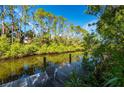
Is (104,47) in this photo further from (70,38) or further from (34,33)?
(34,33)

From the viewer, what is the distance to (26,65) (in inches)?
162

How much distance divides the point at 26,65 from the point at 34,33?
1.38ft

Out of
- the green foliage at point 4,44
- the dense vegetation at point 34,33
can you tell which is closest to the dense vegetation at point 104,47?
the dense vegetation at point 34,33

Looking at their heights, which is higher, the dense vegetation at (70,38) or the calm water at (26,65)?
the dense vegetation at (70,38)

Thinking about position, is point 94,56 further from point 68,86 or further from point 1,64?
point 1,64

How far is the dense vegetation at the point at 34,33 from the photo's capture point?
4.07 meters

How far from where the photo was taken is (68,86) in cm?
410

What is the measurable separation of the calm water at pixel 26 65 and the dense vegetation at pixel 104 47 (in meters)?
0.21

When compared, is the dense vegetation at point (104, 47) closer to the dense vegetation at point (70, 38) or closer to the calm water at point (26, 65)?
the dense vegetation at point (70, 38)

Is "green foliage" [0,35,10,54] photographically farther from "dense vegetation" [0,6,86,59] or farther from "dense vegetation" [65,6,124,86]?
"dense vegetation" [65,6,124,86]

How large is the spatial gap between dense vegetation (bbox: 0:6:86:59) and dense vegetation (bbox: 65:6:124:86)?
0.62 ft

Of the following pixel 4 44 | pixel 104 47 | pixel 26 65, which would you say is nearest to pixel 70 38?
pixel 104 47

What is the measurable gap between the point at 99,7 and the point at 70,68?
0.86m
